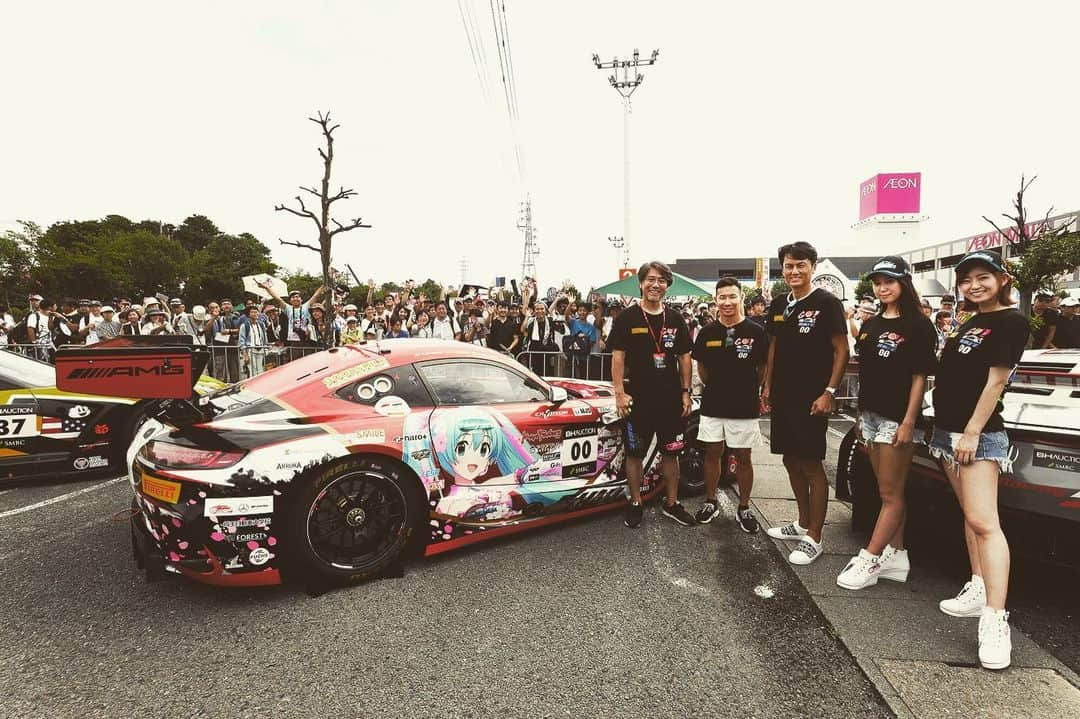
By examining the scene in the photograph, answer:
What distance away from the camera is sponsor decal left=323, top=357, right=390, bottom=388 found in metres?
3.16

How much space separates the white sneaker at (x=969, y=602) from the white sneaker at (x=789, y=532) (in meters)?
0.92

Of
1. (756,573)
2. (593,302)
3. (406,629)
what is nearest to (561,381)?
(756,573)

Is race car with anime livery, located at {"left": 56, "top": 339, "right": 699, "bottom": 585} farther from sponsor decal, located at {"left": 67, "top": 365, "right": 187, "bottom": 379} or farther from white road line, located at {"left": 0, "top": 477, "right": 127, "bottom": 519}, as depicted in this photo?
white road line, located at {"left": 0, "top": 477, "right": 127, "bottom": 519}

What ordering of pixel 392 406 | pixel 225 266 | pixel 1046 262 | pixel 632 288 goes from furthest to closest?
pixel 225 266 → pixel 632 288 → pixel 1046 262 → pixel 392 406

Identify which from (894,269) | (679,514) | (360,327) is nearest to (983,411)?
(894,269)

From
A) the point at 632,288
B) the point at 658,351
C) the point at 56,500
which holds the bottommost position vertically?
the point at 56,500

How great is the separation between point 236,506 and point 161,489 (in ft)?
1.20

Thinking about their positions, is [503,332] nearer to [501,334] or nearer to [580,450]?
[501,334]

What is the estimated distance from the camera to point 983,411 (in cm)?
242

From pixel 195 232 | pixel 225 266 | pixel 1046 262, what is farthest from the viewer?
pixel 195 232

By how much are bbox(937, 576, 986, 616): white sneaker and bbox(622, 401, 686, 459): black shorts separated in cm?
164

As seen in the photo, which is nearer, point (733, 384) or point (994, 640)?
point (994, 640)

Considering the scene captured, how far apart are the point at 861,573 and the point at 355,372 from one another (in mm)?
2868

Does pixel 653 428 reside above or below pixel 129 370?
below
